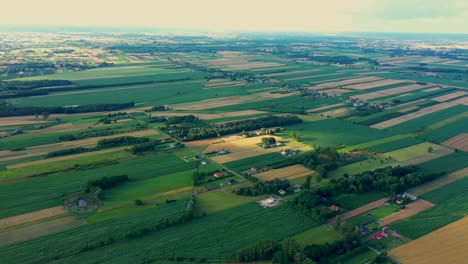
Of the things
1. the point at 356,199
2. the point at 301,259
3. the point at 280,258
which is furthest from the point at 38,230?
the point at 356,199

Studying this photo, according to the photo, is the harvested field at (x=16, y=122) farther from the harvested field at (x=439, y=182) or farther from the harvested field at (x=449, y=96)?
the harvested field at (x=449, y=96)

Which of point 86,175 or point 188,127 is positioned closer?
point 86,175

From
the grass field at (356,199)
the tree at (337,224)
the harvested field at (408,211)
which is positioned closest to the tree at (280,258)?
the tree at (337,224)

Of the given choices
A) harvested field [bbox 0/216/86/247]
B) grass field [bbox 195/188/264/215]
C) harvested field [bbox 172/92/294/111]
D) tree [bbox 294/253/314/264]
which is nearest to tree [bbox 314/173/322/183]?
grass field [bbox 195/188/264/215]

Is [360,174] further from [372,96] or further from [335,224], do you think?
[372,96]

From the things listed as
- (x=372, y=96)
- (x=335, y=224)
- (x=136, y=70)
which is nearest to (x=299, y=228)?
(x=335, y=224)

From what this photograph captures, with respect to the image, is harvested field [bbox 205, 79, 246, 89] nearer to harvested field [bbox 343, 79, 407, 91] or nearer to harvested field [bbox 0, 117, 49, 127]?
harvested field [bbox 343, 79, 407, 91]
